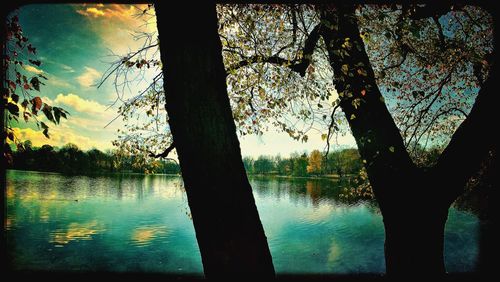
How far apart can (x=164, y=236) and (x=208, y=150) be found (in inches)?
1341

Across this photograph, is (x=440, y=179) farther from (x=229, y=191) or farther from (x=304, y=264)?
(x=304, y=264)

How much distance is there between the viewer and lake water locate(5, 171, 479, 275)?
26.0 metres

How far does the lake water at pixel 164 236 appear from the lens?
85.3 feet

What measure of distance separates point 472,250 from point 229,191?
116 ft

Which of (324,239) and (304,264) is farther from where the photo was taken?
(324,239)

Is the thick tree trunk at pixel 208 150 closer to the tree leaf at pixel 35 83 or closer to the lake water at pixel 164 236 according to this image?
the tree leaf at pixel 35 83

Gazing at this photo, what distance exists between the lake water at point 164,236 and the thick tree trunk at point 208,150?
57.0 ft

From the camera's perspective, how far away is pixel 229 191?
1.47 meters

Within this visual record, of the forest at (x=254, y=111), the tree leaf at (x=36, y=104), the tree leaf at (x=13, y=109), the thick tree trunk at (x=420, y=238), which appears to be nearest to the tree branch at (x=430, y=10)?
the forest at (x=254, y=111)

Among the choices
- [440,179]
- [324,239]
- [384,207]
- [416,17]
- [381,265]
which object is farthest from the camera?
[324,239]

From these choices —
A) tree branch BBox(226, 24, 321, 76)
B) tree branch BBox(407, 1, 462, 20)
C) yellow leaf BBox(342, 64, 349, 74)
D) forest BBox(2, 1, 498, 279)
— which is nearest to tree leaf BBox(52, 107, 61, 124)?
forest BBox(2, 1, 498, 279)

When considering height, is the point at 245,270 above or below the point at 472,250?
above

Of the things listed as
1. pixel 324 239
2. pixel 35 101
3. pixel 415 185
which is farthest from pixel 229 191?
pixel 324 239

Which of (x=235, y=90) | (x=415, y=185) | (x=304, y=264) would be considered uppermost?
(x=235, y=90)
